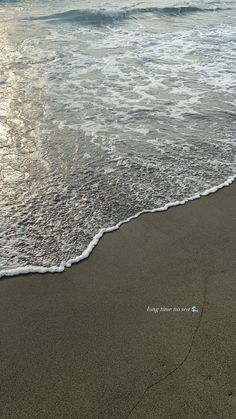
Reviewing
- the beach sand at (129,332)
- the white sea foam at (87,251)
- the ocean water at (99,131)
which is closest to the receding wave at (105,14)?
the ocean water at (99,131)

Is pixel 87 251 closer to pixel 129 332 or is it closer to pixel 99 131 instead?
A: pixel 129 332

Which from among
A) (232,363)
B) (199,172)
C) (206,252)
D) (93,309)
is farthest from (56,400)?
(199,172)

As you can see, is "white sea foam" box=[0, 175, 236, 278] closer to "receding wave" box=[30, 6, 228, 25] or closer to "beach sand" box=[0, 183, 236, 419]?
"beach sand" box=[0, 183, 236, 419]

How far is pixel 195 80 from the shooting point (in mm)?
8617

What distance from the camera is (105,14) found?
591 inches

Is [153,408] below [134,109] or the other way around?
below

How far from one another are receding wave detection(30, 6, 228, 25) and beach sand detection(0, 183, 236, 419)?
12685 millimetres

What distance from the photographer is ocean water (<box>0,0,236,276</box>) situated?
14.5 feet

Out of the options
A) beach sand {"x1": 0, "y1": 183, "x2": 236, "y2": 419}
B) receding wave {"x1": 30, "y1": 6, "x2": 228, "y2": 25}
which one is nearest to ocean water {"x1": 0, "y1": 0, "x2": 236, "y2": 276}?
beach sand {"x1": 0, "y1": 183, "x2": 236, "y2": 419}

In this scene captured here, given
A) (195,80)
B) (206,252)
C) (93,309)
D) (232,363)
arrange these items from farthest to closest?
(195,80)
(206,252)
(93,309)
(232,363)

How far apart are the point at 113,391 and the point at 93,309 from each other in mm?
761

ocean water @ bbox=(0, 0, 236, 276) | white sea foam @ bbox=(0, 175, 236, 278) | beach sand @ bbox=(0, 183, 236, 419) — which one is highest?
ocean water @ bbox=(0, 0, 236, 276)

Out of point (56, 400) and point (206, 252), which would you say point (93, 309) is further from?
point (206, 252)

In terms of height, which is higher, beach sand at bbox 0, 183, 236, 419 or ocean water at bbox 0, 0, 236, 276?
ocean water at bbox 0, 0, 236, 276
